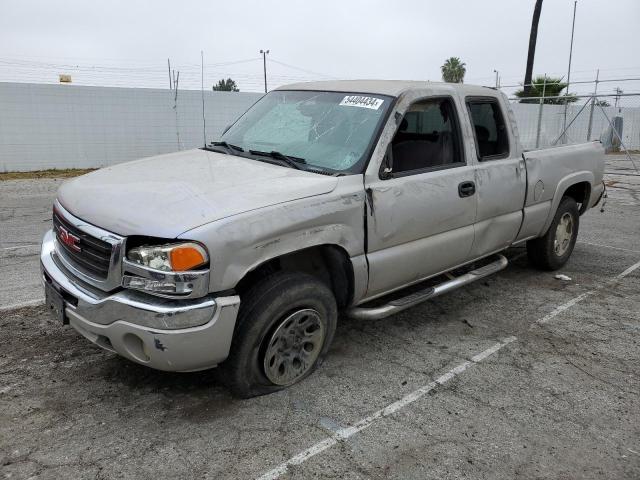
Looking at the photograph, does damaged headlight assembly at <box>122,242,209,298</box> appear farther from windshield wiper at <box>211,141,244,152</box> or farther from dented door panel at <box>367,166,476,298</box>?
windshield wiper at <box>211,141,244,152</box>

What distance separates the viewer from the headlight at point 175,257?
2688 mm

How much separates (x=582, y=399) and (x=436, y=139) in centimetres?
207

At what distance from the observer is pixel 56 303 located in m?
3.21

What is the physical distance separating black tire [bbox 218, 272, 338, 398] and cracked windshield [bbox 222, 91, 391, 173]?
32.6 inches

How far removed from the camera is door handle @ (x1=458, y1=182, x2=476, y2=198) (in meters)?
4.11

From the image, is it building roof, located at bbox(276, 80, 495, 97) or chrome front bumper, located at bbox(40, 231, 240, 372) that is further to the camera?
building roof, located at bbox(276, 80, 495, 97)

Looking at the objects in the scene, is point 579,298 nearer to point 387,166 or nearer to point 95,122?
point 387,166

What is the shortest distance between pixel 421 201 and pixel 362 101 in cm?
84

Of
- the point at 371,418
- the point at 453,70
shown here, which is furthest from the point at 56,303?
the point at 453,70

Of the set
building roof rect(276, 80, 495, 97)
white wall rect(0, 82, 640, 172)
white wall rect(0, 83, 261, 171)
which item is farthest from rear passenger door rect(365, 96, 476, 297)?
white wall rect(0, 83, 261, 171)

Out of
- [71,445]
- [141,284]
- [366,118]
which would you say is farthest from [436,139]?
[71,445]

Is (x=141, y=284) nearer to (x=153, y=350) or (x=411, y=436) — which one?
(x=153, y=350)

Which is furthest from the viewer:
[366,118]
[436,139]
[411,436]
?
[436,139]

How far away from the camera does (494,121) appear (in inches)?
185
